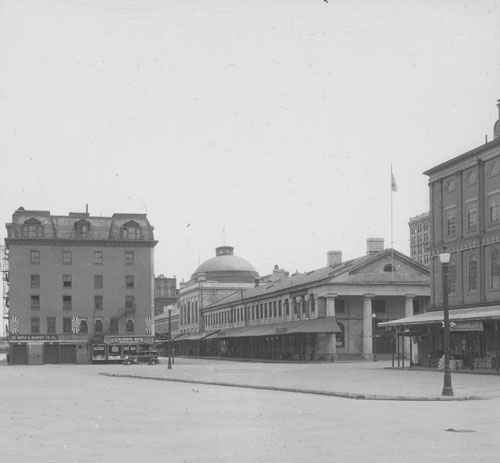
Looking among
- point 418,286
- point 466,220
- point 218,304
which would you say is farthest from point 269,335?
point 466,220

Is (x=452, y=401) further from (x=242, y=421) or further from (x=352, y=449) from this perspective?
(x=352, y=449)

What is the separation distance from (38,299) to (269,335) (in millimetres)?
23292

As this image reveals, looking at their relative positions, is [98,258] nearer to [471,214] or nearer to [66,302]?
[66,302]

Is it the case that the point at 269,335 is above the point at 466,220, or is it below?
below

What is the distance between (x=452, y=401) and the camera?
981 inches

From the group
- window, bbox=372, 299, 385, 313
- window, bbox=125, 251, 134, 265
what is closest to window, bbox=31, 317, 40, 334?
window, bbox=125, 251, 134, 265

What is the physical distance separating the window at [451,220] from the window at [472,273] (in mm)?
2831

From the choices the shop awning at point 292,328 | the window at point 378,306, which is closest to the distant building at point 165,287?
the shop awning at point 292,328

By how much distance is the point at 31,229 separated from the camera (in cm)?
8762

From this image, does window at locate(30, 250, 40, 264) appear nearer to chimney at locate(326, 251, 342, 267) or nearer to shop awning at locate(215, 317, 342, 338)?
shop awning at locate(215, 317, 342, 338)

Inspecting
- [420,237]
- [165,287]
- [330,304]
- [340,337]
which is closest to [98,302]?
[330,304]

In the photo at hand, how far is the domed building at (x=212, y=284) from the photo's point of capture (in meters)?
127

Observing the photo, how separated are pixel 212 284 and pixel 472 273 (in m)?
78.9

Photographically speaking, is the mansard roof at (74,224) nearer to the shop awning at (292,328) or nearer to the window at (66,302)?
the window at (66,302)
